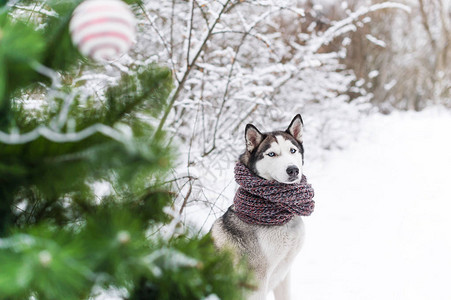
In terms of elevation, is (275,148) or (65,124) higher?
(65,124)

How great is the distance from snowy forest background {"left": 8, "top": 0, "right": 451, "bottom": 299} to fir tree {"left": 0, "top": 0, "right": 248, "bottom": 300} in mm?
72

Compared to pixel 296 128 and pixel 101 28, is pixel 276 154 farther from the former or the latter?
pixel 101 28

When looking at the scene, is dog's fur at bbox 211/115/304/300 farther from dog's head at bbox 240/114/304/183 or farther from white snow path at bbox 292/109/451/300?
white snow path at bbox 292/109/451/300

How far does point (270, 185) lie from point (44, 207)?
4.28ft

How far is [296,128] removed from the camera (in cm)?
236

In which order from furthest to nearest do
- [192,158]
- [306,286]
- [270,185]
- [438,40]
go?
[438,40] < [192,158] < [306,286] < [270,185]

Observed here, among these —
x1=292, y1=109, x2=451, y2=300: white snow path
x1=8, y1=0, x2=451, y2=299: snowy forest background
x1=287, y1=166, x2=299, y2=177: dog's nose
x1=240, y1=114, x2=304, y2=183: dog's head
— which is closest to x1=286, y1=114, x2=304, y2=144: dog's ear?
x1=240, y1=114, x2=304, y2=183: dog's head

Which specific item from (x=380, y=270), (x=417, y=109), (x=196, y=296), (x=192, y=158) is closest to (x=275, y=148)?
(x=196, y=296)

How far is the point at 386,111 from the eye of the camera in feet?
33.5

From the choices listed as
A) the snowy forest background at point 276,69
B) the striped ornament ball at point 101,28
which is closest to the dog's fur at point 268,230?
the snowy forest background at point 276,69

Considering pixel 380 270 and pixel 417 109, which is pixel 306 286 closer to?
pixel 380 270

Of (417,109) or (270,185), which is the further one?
(417,109)

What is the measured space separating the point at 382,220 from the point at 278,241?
308cm

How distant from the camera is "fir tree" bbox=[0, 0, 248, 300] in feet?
2.16
